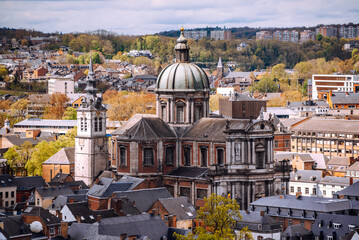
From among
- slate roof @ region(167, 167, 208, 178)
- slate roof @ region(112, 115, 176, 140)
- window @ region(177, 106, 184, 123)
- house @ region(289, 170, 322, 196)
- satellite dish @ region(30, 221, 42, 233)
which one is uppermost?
window @ region(177, 106, 184, 123)

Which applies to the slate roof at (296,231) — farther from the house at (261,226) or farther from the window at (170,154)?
the window at (170,154)

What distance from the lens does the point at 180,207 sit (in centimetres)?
9431

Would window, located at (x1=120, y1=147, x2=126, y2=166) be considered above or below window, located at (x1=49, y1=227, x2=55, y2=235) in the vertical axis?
above

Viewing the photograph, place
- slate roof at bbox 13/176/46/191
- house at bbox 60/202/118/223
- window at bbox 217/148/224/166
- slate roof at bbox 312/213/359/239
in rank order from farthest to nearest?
slate roof at bbox 13/176/46/191
window at bbox 217/148/224/166
house at bbox 60/202/118/223
slate roof at bbox 312/213/359/239

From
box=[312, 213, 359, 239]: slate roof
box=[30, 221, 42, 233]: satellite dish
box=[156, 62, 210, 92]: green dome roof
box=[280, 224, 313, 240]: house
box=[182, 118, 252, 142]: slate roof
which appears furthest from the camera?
box=[156, 62, 210, 92]: green dome roof

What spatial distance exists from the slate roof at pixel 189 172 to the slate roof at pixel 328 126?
52.0 metres

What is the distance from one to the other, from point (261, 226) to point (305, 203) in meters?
7.77

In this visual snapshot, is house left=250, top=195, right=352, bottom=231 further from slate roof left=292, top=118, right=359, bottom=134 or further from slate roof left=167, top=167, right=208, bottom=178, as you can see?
slate roof left=292, top=118, right=359, bottom=134

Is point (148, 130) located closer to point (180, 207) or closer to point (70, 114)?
point (180, 207)

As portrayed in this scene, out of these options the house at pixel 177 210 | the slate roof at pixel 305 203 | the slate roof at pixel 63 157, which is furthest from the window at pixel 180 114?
the slate roof at pixel 63 157

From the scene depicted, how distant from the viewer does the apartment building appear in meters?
152

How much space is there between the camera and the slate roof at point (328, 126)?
153 m

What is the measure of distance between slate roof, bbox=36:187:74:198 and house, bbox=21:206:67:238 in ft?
60.0

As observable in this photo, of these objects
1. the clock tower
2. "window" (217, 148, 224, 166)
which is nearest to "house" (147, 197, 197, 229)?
"window" (217, 148, 224, 166)
